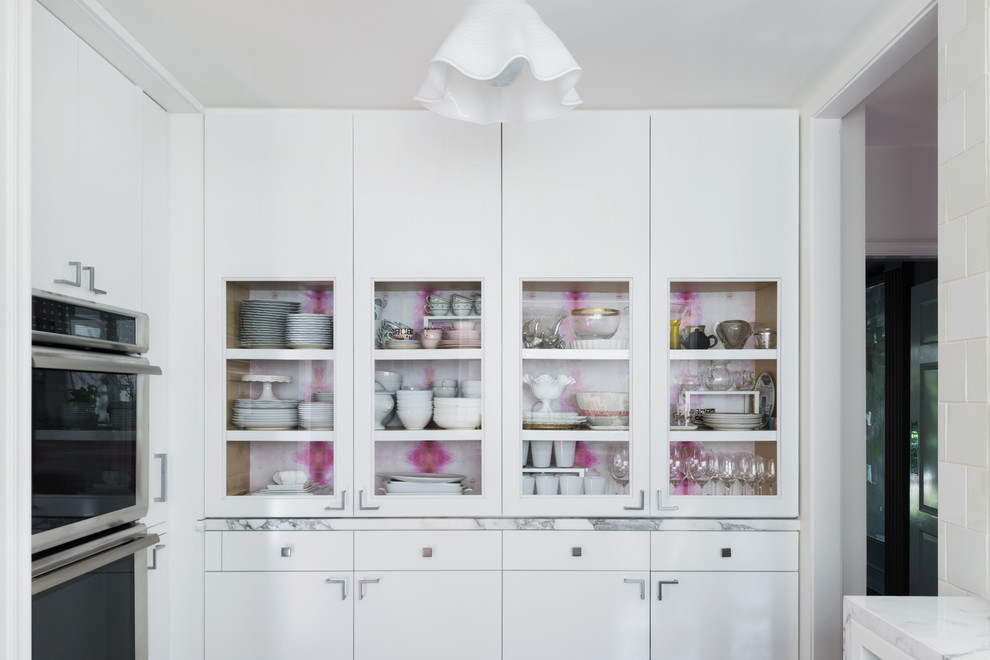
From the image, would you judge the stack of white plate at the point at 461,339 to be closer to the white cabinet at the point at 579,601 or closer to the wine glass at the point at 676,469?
the white cabinet at the point at 579,601

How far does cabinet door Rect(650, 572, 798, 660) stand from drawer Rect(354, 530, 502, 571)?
0.58m

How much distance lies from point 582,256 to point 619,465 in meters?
0.75

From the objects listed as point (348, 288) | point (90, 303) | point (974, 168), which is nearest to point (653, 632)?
point (348, 288)

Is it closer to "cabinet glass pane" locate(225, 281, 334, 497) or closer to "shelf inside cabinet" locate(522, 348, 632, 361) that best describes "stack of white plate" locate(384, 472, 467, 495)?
"cabinet glass pane" locate(225, 281, 334, 497)

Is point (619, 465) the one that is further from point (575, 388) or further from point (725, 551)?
point (725, 551)

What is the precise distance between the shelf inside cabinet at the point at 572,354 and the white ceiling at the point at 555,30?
865 mm

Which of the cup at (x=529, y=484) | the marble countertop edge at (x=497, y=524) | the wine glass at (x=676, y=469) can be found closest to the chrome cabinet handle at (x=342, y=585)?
the marble countertop edge at (x=497, y=524)

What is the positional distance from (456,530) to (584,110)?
1.53m

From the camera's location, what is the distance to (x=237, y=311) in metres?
2.56

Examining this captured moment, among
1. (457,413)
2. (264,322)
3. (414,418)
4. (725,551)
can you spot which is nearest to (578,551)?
(725,551)

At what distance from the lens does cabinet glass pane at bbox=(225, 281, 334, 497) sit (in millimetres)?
2537

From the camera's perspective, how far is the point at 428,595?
247cm

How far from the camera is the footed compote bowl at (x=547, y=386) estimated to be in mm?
2574

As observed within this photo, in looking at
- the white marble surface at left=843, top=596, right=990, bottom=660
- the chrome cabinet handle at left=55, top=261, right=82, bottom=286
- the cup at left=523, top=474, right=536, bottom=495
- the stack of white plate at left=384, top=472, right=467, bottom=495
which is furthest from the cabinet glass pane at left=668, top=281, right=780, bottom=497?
the chrome cabinet handle at left=55, top=261, right=82, bottom=286
